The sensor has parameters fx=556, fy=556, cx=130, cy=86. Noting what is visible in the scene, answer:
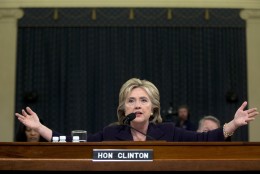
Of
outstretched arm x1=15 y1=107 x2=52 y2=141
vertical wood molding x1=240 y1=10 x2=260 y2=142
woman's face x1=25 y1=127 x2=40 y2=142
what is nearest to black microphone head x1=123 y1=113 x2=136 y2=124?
outstretched arm x1=15 y1=107 x2=52 y2=141

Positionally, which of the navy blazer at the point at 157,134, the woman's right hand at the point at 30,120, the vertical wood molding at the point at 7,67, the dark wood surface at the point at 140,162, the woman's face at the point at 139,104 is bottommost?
the dark wood surface at the point at 140,162

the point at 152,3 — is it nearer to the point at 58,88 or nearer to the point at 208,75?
the point at 208,75

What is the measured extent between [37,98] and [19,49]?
3.63 feet

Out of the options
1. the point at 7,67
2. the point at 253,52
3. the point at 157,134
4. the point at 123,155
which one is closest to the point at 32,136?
the point at 157,134

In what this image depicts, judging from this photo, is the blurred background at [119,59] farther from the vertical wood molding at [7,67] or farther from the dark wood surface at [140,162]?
the dark wood surface at [140,162]

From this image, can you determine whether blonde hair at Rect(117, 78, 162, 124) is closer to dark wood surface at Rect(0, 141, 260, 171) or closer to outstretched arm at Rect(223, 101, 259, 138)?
outstretched arm at Rect(223, 101, 259, 138)

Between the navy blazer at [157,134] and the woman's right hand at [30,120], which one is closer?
the woman's right hand at [30,120]

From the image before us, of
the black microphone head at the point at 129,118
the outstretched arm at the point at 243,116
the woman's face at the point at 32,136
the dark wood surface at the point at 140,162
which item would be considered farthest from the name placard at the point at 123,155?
the woman's face at the point at 32,136

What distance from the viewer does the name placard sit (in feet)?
8.74

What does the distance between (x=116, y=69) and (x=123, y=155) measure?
9171mm

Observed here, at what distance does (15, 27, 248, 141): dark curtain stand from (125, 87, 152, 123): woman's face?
7.70 metres

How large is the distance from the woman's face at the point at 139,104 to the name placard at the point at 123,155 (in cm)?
115

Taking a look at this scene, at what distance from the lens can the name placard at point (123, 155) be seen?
8.74ft

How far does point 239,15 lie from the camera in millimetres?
11812
